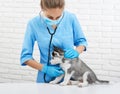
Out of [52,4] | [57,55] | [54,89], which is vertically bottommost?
[54,89]

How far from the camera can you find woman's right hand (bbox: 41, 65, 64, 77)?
1.61 meters

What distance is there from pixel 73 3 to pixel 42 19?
1016mm

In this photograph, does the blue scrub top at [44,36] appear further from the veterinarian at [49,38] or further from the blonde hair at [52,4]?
the blonde hair at [52,4]

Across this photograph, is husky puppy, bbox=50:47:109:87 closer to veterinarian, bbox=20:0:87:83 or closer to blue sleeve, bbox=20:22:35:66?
veterinarian, bbox=20:0:87:83

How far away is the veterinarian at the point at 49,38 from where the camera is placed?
1653mm

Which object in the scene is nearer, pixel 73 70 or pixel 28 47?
pixel 73 70

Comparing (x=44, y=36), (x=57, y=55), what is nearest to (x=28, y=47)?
(x=44, y=36)

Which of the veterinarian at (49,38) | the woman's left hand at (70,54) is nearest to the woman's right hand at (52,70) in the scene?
the veterinarian at (49,38)

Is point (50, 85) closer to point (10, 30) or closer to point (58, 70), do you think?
point (58, 70)

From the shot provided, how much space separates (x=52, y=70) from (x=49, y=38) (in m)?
0.19

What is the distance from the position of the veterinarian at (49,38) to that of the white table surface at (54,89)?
11 cm

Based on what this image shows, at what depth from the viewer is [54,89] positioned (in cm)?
151

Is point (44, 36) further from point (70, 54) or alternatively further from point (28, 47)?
point (70, 54)

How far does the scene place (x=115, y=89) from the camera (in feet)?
4.97
